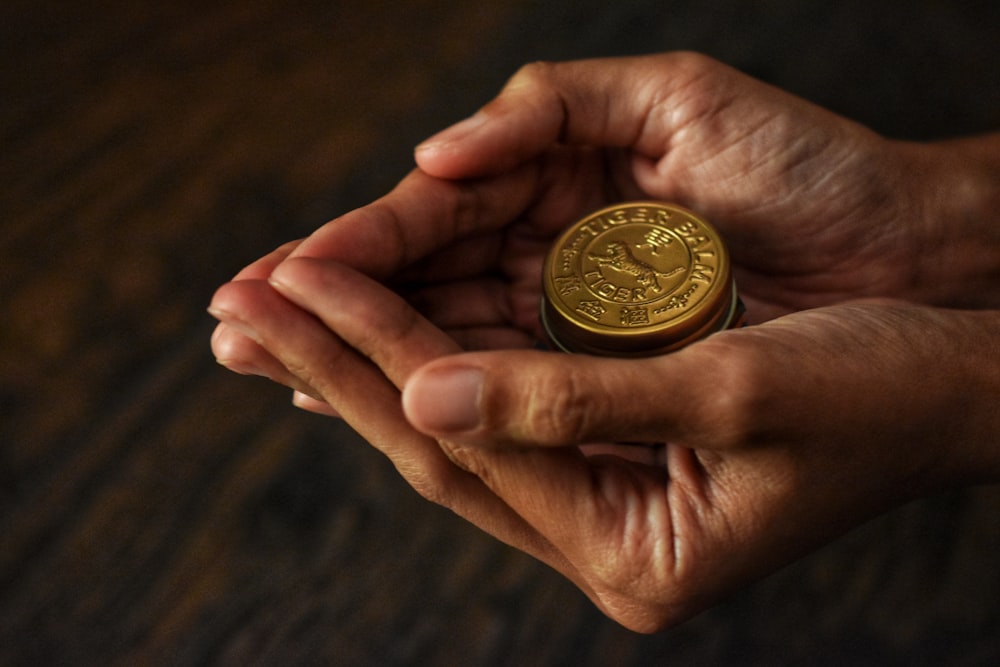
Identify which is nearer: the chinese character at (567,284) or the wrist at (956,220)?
the chinese character at (567,284)

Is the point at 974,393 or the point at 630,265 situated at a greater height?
the point at 630,265

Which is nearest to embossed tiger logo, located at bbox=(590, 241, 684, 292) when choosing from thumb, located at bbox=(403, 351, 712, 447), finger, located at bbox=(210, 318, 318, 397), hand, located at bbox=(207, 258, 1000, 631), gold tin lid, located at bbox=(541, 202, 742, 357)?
gold tin lid, located at bbox=(541, 202, 742, 357)

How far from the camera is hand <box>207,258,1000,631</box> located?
77 centimetres

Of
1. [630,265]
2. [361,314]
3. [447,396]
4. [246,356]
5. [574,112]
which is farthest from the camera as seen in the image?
[574,112]

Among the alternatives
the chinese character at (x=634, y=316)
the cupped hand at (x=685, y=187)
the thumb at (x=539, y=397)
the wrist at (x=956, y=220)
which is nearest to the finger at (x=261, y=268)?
the cupped hand at (x=685, y=187)

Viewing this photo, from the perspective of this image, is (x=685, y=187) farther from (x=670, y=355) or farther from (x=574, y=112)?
(x=670, y=355)

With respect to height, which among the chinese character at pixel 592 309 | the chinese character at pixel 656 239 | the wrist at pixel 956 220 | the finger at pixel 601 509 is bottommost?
the wrist at pixel 956 220

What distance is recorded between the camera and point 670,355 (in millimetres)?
804

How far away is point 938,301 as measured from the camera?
4.38ft

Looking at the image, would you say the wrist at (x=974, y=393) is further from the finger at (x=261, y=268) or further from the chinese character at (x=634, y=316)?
the finger at (x=261, y=268)

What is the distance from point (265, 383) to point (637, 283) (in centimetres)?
59

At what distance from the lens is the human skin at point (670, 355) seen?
0.80 m

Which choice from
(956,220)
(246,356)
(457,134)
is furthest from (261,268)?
(956,220)

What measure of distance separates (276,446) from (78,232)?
1.74 ft
